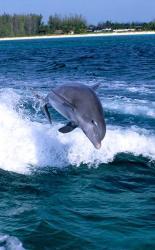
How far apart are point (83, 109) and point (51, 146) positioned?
614cm

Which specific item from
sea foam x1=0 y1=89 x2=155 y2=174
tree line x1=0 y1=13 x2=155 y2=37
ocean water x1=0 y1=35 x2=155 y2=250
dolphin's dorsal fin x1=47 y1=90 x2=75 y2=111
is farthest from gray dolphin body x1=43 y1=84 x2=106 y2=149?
tree line x1=0 y1=13 x2=155 y2=37

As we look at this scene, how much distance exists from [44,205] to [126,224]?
4.71 ft

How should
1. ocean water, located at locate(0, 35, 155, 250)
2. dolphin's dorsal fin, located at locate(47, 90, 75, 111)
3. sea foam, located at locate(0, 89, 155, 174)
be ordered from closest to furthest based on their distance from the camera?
dolphin's dorsal fin, located at locate(47, 90, 75, 111), ocean water, located at locate(0, 35, 155, 250), sea foam, located at locate(0, 89, 155, 174)

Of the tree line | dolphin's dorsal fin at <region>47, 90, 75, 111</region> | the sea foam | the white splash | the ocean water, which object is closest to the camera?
dolphin's dorsal fin at <region>47, 90, 75, 111</region>

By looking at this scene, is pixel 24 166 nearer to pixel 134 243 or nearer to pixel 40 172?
pixel 40 172

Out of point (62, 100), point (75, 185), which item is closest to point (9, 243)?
point (62, 100)

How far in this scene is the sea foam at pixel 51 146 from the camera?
443 inches

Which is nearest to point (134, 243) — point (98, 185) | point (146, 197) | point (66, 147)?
point (146, 197)

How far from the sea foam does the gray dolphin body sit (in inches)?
174

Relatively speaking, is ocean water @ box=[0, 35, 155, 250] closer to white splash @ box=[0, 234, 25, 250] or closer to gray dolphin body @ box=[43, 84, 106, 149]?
white splash @ box=[0, 234, 25, 250]

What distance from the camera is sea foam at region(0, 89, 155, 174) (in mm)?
11258

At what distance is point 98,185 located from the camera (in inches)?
382

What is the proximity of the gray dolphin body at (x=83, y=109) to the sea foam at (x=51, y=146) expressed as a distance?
4417 millimetres

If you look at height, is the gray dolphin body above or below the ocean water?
above
